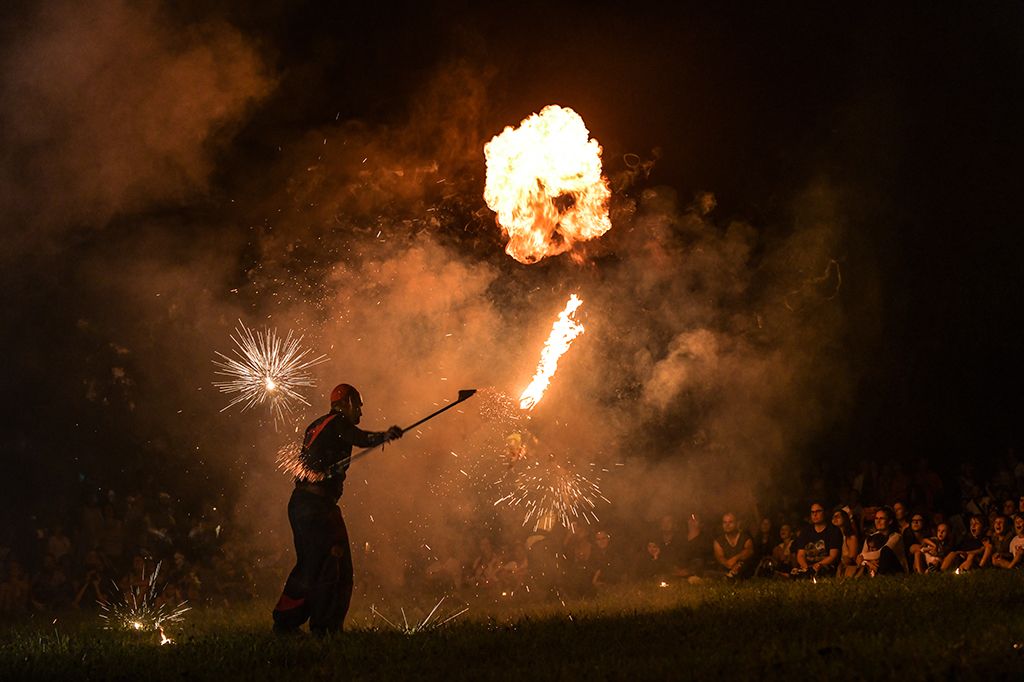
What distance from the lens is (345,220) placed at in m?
14.3

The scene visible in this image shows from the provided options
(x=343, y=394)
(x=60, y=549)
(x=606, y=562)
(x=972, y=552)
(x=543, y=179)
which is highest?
(x=543, y=179)

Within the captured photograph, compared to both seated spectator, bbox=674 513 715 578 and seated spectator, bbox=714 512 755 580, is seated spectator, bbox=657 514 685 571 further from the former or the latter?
seated spectator, bbox=714 512 755 580

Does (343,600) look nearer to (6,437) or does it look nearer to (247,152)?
(247,152)

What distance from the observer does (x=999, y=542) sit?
36.8 ft

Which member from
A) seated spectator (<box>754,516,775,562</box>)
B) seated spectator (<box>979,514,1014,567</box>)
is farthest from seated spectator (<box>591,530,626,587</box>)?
seated spectator (<box>979,514,1014,567</box>)

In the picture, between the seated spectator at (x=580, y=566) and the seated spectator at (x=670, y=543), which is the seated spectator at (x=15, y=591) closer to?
the seated spectator at (x=580, y=566)

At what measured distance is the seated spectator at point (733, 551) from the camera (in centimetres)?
1229

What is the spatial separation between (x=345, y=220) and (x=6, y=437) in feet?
18.9

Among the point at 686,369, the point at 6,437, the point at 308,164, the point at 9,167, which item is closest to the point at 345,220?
the point at 308,164

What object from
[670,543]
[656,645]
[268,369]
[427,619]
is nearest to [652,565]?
[670,543]

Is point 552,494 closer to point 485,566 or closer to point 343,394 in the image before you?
point 485,566

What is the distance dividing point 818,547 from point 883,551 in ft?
2.26

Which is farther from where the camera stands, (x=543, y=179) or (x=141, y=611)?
(x=543, y=179)

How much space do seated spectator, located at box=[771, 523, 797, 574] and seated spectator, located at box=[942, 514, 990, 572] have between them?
1.60 meters
